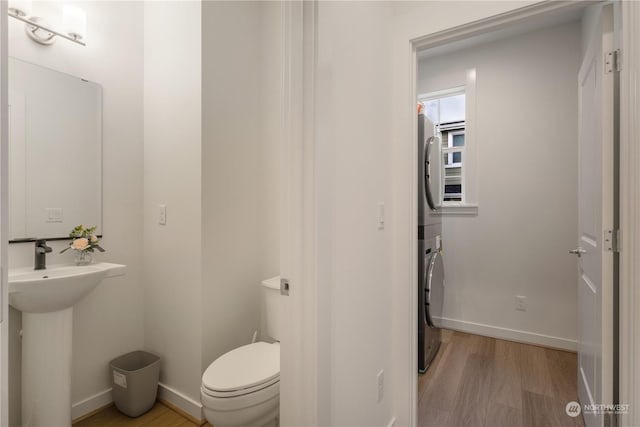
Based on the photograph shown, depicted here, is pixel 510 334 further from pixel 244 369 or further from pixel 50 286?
pixel 50 286

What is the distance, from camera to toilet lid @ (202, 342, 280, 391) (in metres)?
1.42

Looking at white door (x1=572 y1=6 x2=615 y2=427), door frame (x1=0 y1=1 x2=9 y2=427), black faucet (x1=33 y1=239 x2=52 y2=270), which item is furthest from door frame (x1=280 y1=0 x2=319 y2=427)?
black faucet (x1=33 y1=239 x2=52 y2=270)

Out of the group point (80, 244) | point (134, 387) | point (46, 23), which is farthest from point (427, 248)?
point (46, 23)

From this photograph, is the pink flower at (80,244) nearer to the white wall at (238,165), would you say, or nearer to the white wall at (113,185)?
the white wall at (113,185)

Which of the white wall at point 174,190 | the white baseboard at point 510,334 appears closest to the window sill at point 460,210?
the white baseboard at point 510,334

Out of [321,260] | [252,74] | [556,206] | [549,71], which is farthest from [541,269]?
[252,74]

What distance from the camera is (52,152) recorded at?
179 cm

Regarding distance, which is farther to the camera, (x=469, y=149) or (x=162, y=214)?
(x=469, y=149)

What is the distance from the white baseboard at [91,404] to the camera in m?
1.85

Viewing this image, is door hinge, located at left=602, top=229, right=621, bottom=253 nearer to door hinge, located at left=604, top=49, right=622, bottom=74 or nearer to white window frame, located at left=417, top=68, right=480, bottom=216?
door hinge, located at left=604, top=49, right=622, bottom=74

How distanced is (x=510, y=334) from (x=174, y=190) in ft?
10.0

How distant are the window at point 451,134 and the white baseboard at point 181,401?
274 cm

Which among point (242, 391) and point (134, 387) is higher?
point (242, 391)

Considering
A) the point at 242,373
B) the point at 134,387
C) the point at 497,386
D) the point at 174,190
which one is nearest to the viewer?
the point at 242,373
